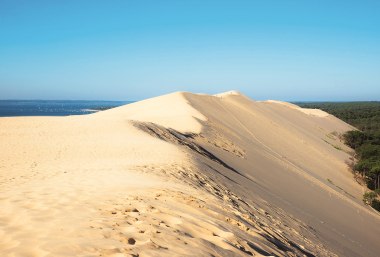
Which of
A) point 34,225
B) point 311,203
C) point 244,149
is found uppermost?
point 34,225

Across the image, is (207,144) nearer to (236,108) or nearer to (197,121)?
(197,121)

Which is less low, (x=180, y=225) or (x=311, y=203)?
(x=180, y=225)

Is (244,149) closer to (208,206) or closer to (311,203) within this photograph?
(311,203)

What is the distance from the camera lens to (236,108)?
36438mm

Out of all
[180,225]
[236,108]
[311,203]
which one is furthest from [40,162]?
[236,108]

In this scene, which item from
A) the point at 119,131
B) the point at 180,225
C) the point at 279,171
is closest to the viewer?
the point at 180,225

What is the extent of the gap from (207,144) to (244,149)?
3.03 metres

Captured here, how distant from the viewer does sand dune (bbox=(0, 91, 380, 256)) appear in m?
4.27

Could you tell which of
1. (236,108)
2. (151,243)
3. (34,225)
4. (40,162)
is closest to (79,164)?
(40,162)

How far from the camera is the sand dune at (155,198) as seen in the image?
14.0ft

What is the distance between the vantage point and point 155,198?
251 inches

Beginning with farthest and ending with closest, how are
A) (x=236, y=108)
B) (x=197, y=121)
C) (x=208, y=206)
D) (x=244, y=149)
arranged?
1. (x=236, y=108)
2. (x=197, y=121)
3. (x=244, y=149)
4. (x=208, y=206)

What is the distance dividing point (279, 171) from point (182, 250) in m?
13.9

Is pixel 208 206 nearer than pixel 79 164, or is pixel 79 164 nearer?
pixel 208 206
